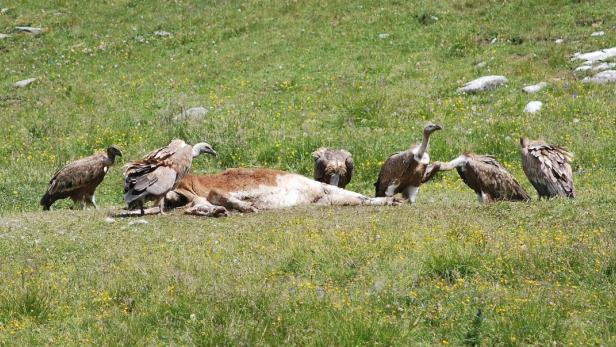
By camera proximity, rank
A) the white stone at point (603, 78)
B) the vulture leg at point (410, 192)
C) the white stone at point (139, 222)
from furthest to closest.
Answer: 1. the white stone at point (603, 78)
2. the vulture leg at point (410, 192)
3. the white stone at point (139, 222)

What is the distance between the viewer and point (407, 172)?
44.6 ft

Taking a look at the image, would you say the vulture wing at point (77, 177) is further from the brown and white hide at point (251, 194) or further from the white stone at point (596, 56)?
the white stone at point (596, 56)

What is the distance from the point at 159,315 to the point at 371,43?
59.2ft

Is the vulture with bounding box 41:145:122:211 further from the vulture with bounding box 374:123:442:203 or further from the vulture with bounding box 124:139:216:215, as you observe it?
the vulture with bounding box 374:123:442:203

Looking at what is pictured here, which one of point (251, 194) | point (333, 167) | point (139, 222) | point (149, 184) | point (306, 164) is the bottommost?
point (306, 164)

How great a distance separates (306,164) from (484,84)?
212 inches

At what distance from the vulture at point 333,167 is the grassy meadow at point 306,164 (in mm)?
1258

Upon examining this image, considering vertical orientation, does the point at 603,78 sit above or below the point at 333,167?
below

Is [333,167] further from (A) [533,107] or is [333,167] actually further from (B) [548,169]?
(A) [533,107]

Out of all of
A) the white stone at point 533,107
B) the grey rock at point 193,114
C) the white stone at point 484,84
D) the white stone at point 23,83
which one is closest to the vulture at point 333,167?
the white stone at point 533,107

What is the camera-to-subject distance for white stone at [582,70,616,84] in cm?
1998

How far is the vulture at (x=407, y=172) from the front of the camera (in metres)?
13.6

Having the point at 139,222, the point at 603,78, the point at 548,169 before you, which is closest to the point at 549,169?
the point at 548,169

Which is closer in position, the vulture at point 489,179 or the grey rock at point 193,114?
the vulture at point 489,179
